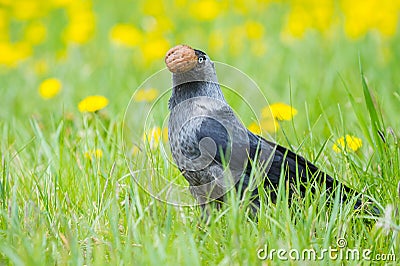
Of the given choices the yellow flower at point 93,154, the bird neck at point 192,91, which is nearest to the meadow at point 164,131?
the yellow flower at point 93,154

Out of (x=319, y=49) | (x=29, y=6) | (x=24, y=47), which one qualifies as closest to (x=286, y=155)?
(x=319, y=49)

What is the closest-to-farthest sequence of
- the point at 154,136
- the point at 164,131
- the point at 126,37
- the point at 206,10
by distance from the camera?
the point at 154,136, the point at 164,131, the point at 126,37, the point at 206,10

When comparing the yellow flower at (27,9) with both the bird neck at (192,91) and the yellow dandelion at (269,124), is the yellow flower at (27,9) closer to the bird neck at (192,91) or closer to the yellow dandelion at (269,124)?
the yellow dandelion at (269,124)

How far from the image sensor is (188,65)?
2.56m

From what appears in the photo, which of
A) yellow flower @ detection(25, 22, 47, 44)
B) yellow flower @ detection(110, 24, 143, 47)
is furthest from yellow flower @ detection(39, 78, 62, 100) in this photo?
yellow flower @ detection(25, 22, 47, 44)

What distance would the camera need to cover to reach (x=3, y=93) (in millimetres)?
5020

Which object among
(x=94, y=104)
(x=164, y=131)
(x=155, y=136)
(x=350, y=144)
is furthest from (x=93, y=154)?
(x=350, y=144)

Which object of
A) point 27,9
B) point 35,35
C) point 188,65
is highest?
point 27,9

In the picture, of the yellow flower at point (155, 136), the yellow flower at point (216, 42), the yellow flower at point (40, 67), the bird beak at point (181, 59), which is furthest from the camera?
the yellow flower at point (216, 42)

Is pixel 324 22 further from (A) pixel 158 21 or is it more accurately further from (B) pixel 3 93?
(B) pixel 3 93

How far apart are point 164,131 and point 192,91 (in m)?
0.95

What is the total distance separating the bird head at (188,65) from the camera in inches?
99.8

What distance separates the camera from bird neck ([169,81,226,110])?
8.66 feet

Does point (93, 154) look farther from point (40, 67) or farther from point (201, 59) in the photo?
point (40, 67)
